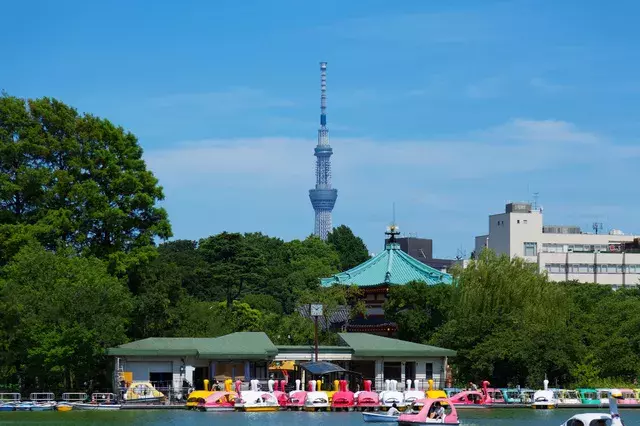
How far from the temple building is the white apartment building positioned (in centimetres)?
4787

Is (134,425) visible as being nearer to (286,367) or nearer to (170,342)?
(170,342)

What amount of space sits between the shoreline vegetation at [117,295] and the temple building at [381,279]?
4395 millimetres

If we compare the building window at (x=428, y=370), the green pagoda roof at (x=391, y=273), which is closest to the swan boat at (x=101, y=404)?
the building window at (x=428, y=370)

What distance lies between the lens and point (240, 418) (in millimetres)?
51719

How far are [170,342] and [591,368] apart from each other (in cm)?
2224

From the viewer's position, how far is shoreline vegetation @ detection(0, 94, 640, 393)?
6019cm

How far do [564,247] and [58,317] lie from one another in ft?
301

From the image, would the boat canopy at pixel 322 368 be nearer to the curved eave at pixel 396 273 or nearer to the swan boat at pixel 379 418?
the swan boat at pixel 379 418

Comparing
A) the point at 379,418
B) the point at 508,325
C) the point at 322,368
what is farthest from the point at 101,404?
the point at 508,325

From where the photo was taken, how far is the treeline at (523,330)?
63.3 meters

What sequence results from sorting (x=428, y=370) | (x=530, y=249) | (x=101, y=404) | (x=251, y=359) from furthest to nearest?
→ (x=530, y=249)
(x=428, y=370)
(x=251, y=359)
(x=101, y=404)

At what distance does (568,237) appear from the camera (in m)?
142

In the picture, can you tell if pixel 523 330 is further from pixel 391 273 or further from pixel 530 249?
pixel 530 249

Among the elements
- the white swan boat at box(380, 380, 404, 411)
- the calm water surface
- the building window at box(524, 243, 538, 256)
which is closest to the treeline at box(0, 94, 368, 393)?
the calm water surface
